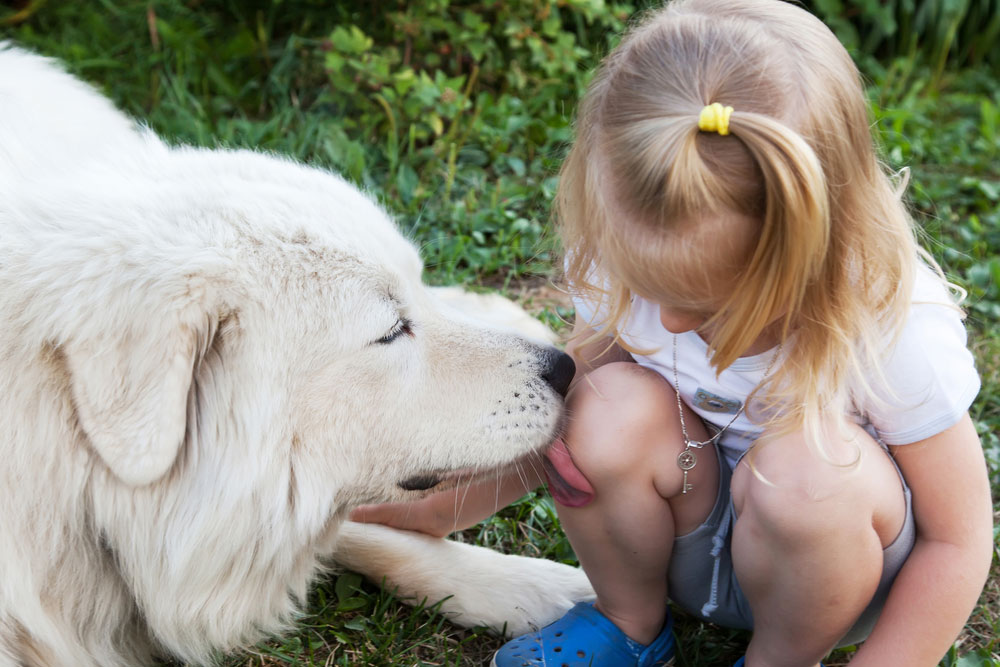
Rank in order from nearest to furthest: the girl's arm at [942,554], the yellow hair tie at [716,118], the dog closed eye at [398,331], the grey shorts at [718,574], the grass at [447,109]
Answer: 1. the yellow hair tie at [716,118]
2. the girl's arm at [942,554]
3. the dog closed eye at [398,331]
4. the grey shorts at [718,574]
5. the grass at [447,109]

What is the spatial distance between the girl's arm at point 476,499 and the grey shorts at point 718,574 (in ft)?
1.19

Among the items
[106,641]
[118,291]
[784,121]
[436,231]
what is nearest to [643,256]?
[784,121]

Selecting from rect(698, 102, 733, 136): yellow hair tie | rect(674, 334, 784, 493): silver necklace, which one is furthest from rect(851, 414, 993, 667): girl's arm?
rect(698, 102, 733, 136): yellow hair tie

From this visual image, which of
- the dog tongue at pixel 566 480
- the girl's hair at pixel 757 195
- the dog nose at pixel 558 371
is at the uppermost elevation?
the girl's hair at pixel 757 195

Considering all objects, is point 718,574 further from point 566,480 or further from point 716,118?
point 716,118

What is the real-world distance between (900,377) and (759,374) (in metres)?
0.27

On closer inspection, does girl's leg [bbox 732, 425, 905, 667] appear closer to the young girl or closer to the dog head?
the young girl

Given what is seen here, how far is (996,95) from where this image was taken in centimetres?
497

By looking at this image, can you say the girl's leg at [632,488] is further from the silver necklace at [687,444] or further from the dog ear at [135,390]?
the dog ear at [135,390]

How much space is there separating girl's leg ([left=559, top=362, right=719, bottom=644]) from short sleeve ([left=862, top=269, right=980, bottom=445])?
389mm

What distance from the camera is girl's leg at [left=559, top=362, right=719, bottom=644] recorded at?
199 cm

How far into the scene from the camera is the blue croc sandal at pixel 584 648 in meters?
2.11

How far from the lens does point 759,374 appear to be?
1980 millimetres

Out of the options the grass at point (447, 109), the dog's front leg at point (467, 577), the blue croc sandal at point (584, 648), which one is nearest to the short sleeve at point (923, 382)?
the blue croc sandal at point (584, 648)
